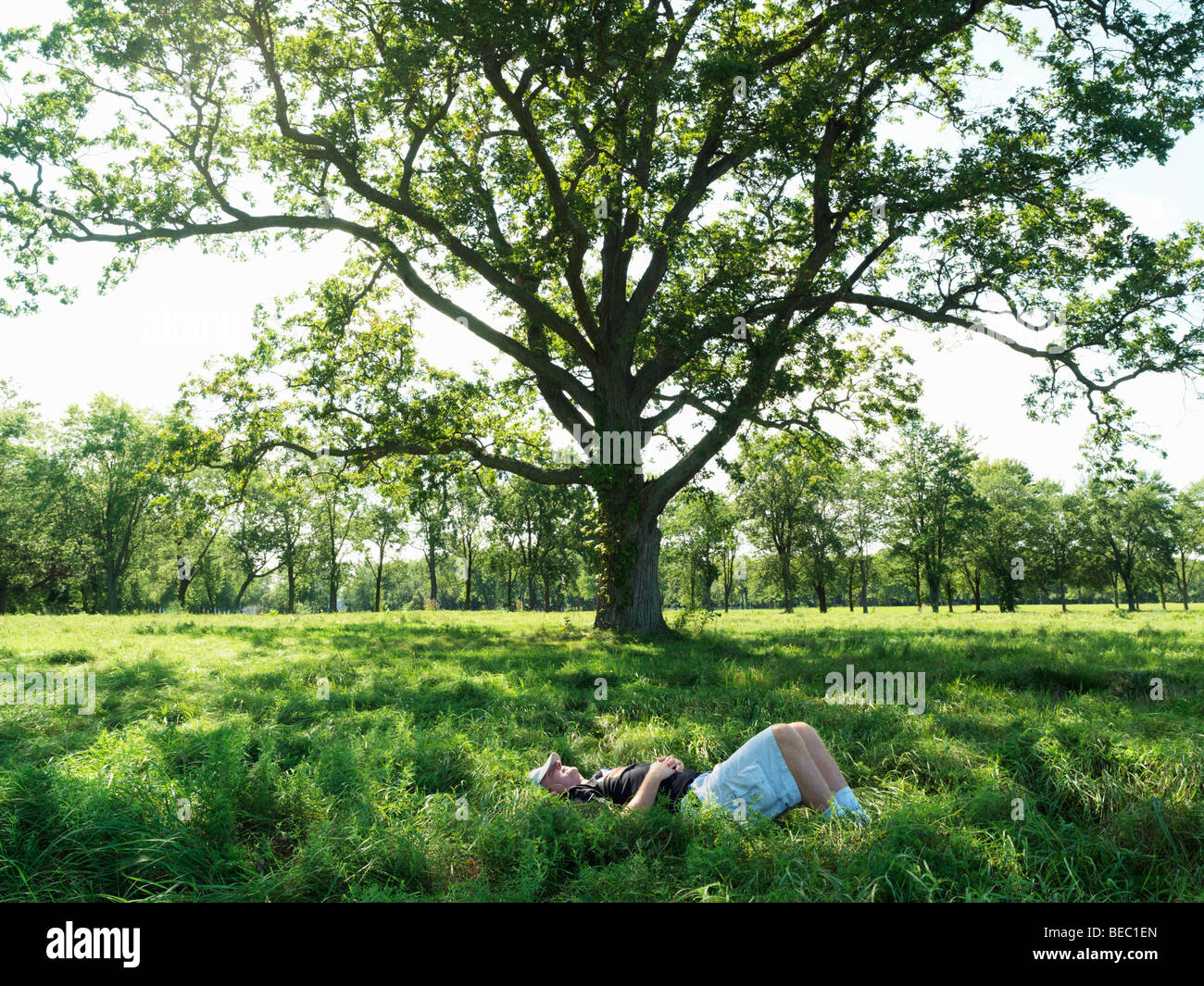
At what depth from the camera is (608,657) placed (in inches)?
468

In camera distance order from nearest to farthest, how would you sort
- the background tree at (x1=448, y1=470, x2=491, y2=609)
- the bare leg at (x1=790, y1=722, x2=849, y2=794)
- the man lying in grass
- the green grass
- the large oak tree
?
the green grass < the man lying in grass < the bare leg at (x1=790, y1=722, x2=849, y2=794) < the large oak tree < the background tree at (x1=448, y1=470, x2=491, y2=609)

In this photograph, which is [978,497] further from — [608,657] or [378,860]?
[378,860]

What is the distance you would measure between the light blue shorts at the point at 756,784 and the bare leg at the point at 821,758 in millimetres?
243

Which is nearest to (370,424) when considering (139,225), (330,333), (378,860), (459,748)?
(330,333)

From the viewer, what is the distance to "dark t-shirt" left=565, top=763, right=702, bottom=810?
16.0ft

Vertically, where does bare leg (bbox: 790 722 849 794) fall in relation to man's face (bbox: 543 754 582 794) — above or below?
above

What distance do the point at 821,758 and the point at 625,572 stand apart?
38.4 feet

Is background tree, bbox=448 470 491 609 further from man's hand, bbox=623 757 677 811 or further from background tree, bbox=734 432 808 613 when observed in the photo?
man's hand, bbox=623 757 677 811

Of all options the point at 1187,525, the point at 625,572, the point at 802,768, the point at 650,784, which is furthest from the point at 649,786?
the point at 1187,525

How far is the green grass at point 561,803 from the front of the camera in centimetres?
348

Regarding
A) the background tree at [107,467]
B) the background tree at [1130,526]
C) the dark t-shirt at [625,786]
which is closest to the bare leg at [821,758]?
the dark t-shirt at [625,786]

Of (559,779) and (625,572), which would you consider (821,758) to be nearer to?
(559,779)

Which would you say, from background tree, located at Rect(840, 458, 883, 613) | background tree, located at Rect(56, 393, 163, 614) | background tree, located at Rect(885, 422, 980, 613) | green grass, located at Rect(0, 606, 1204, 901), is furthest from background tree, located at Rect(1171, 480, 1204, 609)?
background tree, located at Rect(56, 393, 163, 614)
